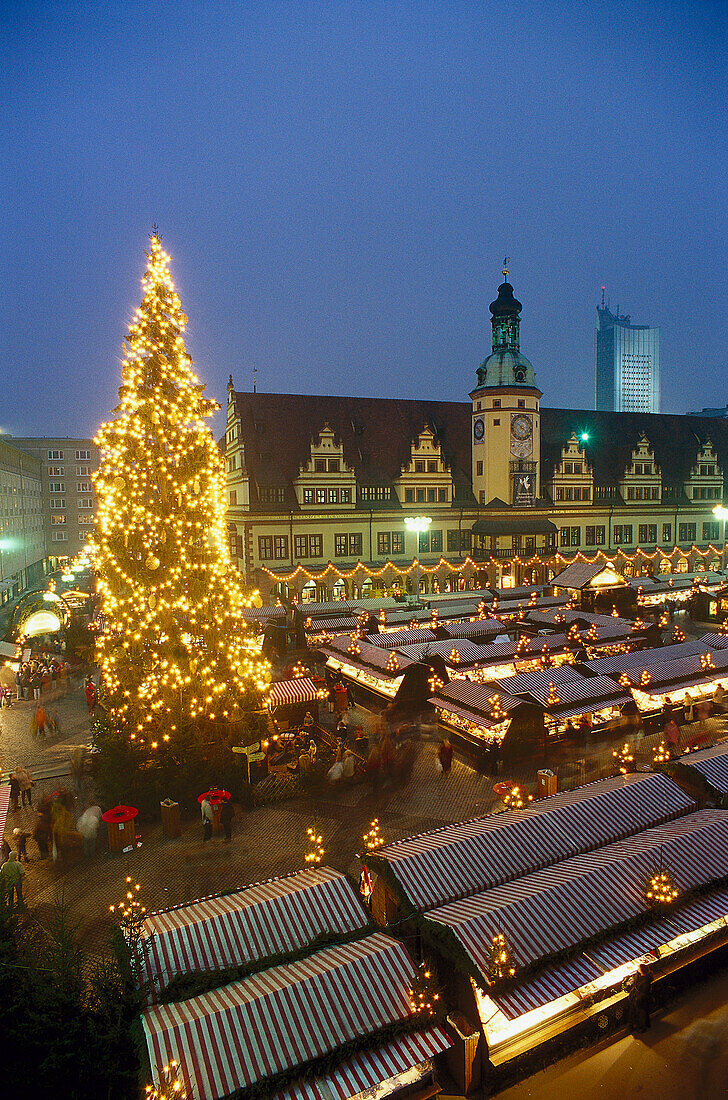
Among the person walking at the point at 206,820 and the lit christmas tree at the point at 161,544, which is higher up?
the lit christmas tree at the point at 161,544

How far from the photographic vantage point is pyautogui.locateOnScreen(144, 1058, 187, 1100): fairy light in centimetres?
751

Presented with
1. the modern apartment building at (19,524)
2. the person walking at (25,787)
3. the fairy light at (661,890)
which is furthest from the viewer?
the modern apartment building at (19,524)

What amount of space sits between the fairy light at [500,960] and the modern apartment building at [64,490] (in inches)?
3956

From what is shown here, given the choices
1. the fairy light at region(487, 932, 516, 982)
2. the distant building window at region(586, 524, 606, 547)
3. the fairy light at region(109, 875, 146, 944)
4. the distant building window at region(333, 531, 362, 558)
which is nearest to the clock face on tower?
the distant building window at region(586, 524, 606, 547)

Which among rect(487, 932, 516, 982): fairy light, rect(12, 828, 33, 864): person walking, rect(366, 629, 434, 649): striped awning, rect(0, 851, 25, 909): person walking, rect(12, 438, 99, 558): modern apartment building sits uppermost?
rect(12, 438, 99, 558): modern apartment building

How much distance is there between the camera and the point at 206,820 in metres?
16.6

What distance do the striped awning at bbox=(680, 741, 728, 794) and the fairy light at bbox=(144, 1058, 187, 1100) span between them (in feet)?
43.8

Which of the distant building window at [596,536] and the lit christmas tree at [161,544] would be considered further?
the distant building window at [596,536]

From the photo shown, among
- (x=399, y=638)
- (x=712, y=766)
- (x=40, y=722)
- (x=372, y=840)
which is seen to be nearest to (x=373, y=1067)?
(x=372, y=840)

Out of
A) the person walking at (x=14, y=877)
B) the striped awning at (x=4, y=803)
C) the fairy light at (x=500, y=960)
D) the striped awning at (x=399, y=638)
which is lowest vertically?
the person walking at (x=14, y=877)

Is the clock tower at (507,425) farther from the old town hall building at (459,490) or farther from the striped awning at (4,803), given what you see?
the striped awning at (4,803)

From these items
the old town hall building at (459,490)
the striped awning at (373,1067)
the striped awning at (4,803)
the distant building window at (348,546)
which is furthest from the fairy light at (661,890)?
the distant building window at (348,546)

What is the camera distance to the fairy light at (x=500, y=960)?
31.4 feet

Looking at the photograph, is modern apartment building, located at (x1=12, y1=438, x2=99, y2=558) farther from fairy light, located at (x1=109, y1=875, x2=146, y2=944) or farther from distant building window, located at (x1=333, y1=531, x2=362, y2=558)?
fairy light, located at (x1=109, y1=875, x2=146, y2=944)
